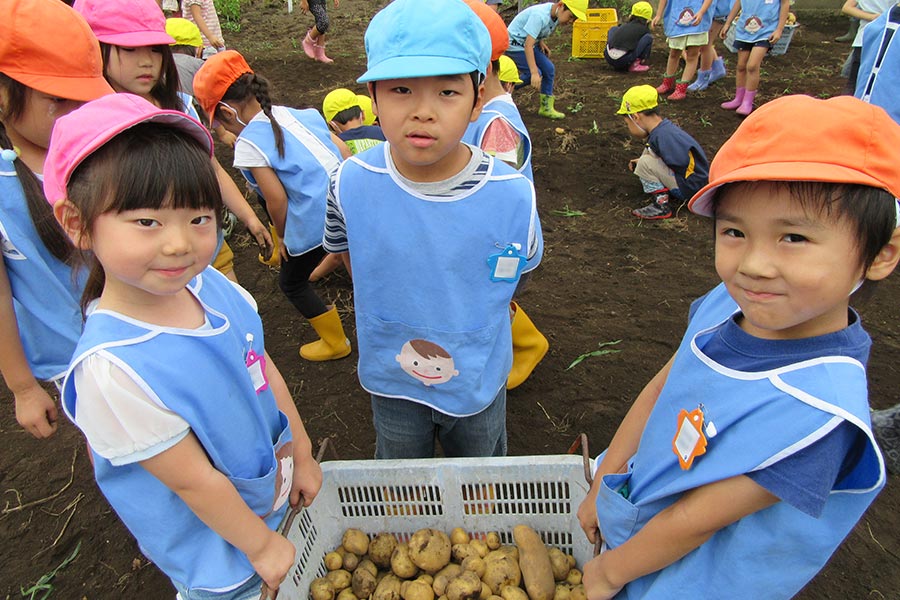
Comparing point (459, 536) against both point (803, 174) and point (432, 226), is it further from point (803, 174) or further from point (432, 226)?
point (803, 174)

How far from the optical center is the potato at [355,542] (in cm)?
192

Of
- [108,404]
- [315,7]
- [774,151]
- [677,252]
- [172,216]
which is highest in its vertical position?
[774,151]

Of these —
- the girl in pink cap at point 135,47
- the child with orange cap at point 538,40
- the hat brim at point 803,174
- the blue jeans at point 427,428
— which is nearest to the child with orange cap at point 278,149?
the girl in pink cap at point 135,47

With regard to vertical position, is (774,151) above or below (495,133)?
above

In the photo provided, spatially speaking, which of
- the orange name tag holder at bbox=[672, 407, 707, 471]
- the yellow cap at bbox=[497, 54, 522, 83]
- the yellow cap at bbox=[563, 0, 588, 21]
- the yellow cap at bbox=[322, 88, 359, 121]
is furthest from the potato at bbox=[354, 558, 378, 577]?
the yellow cap at bbox=[563, 0, 588, 21]

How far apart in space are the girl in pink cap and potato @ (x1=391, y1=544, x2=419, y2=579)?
1301mm

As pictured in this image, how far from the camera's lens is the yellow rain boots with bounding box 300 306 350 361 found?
319 centimetres

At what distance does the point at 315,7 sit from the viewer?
795 centimetres

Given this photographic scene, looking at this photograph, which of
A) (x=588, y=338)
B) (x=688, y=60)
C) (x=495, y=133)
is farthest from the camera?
(x=688, y=60)

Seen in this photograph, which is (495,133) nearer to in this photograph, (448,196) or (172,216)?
(448,196)

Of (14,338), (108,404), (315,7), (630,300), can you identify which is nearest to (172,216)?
(108,404)

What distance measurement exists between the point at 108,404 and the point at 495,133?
177 centimetres

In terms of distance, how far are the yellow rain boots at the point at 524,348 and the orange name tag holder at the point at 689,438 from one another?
1805 mm

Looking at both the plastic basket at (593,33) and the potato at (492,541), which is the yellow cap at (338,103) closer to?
the potato at (492,541)
